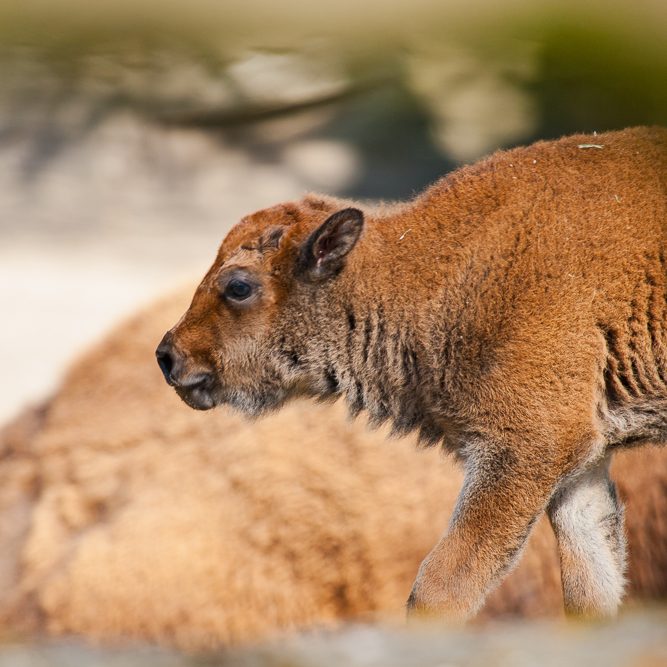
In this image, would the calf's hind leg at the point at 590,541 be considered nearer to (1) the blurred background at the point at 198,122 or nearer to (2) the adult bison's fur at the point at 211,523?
(2) the adult bison's fur at the point at 211,523

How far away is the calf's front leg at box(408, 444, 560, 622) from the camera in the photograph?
15.4 ft

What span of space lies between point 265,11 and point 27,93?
342 centimetres

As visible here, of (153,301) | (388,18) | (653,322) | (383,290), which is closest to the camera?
(653,322)

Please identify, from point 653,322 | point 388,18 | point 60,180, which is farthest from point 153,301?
point 653,322

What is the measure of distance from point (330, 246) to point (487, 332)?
0.76m

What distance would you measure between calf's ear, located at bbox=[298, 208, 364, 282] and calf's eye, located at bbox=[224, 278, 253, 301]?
22 centimetres

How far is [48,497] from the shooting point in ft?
26.5

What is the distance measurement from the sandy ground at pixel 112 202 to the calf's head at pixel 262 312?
477 centimetres

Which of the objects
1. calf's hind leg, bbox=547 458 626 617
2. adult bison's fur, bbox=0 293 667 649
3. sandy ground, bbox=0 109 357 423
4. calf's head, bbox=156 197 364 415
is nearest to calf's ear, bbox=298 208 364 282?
calf's head, bbox=156 197 364 415

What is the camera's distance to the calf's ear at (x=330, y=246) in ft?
16.6

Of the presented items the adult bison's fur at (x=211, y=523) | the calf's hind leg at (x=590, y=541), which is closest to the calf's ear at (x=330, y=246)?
the calf's hind leg at (x=590, y=541)

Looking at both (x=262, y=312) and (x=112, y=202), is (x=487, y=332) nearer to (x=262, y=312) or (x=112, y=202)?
(x=262, y=312)

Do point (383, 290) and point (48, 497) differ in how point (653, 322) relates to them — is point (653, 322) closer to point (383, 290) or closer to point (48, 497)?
point (383, 290)

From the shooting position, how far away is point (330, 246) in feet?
16.8
